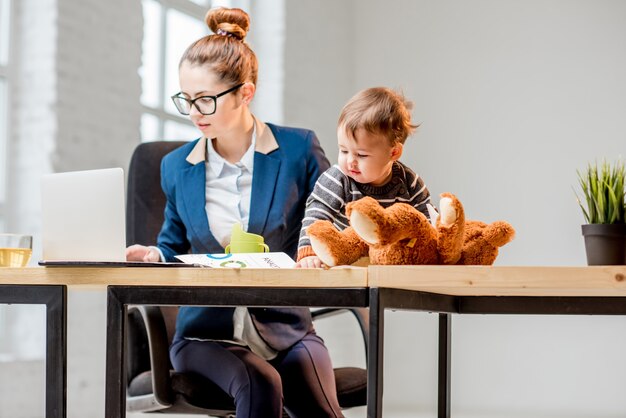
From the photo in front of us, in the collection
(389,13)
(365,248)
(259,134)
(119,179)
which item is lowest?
(365,248)

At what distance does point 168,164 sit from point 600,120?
3.99 meters

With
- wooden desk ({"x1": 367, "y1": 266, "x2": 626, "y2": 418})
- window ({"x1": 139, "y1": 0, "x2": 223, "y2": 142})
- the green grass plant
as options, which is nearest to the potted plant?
the green grass plant

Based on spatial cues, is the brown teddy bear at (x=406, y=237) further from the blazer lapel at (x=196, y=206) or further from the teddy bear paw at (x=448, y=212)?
the blazer lapel at (x=196, y=206)

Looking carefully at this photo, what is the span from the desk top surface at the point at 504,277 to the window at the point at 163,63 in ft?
11.0

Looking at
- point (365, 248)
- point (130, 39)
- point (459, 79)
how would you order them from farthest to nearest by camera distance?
point (459, 79) → point (130, 39) → point (365, 248)

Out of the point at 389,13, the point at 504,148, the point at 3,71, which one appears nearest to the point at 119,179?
the point at 3,71

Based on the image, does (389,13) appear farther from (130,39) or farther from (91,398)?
(91,398)

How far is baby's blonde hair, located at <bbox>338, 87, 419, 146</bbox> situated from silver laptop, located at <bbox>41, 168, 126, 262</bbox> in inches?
17.5

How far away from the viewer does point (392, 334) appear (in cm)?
596

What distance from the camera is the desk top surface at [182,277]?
1.33 meters

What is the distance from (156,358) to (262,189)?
1.43 feet

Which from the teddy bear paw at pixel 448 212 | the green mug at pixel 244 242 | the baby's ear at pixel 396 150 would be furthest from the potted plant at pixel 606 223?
the green mug at pixel 244 242

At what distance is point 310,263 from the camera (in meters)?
1.50

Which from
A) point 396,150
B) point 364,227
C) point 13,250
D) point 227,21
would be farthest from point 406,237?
point 227,21
